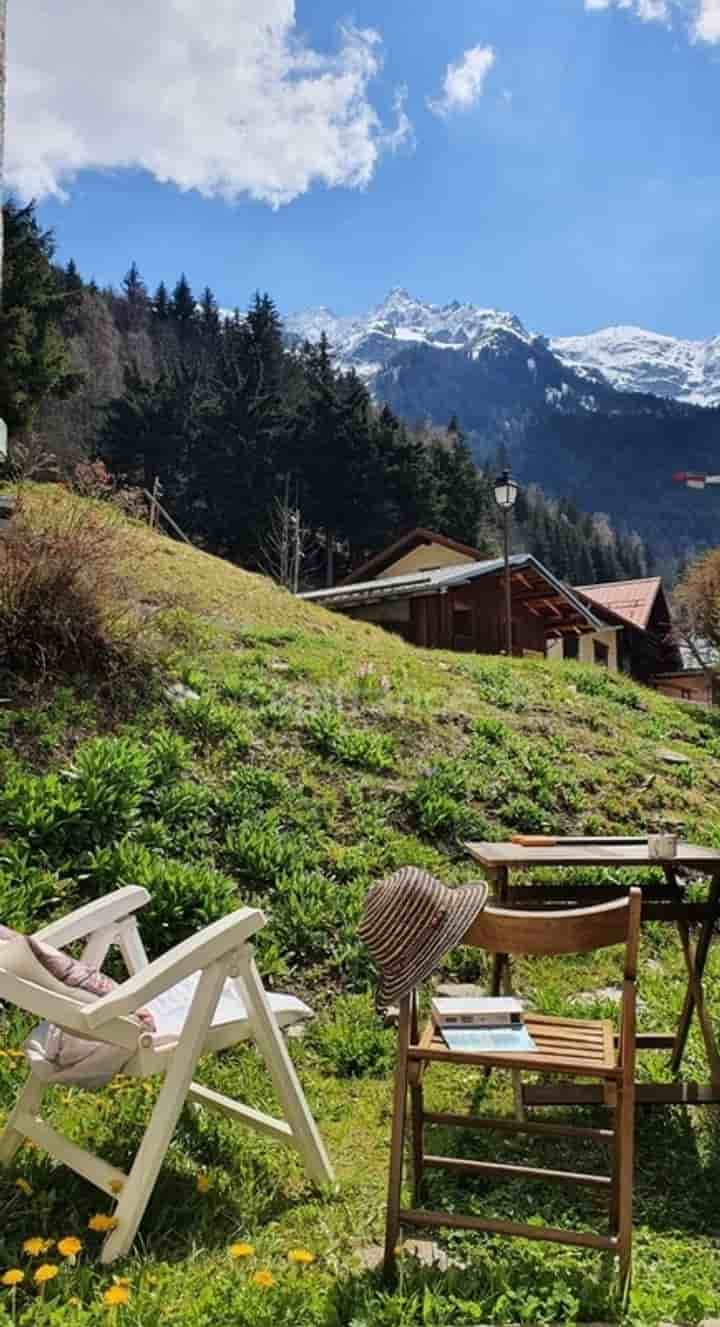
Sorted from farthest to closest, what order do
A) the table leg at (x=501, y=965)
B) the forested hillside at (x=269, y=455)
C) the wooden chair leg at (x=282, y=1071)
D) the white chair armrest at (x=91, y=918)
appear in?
the forested hillside at (x=269, y=455), the table leg at (x=501, y=965), the white chair armrest at (x=91, y=918), the wooden chair leg at (x=282, y=1071)

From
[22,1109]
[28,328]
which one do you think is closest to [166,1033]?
[22,1109]

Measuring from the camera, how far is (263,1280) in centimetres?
214

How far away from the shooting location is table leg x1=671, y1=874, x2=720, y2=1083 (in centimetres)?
336

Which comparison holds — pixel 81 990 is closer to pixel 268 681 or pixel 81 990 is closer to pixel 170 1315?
pixel 170 1315

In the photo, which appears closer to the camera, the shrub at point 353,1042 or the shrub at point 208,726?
the shrub at point 353,1042

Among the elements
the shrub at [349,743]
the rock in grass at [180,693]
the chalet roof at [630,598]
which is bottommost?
the shrub at [349,743]

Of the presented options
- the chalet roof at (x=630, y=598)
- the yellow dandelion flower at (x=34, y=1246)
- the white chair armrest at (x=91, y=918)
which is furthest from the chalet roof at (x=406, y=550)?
the yellow dandelion flower at (x=34, y=1246)

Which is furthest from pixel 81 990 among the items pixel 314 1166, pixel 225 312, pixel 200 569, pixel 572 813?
pixel 225 312

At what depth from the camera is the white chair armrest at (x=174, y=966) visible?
2.24 metres

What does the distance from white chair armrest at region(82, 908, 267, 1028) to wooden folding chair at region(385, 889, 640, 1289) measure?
0.49 m

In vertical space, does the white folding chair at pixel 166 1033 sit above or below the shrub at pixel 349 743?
below

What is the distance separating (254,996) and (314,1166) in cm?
57

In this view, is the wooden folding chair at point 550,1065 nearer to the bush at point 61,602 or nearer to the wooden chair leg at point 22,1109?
the wooden chair leg at point 22,1109

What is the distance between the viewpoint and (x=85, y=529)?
6895mm
